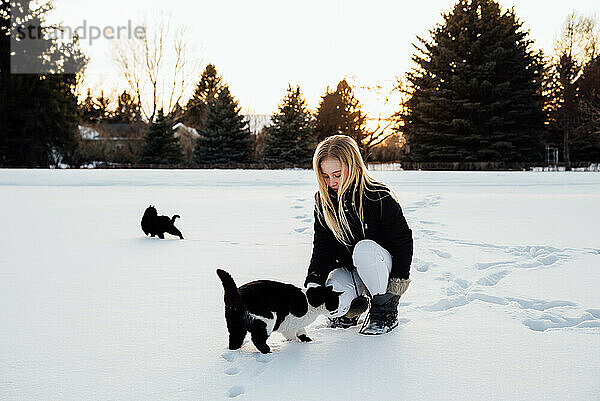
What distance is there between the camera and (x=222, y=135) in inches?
1003

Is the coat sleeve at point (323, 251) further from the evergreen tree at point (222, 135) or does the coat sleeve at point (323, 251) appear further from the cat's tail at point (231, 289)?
the evergreen tree at point (222, 135)

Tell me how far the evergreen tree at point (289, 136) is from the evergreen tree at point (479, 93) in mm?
7007

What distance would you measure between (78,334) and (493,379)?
1.55 m

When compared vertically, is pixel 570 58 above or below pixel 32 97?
above

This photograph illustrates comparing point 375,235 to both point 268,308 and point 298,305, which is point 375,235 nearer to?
point 298,305

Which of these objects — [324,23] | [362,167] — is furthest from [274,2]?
[362,167]

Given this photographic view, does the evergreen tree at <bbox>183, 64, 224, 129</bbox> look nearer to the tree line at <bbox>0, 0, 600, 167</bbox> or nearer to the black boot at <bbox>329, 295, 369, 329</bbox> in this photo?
the tree line at <bbox>0, 0, 600, 167</bbox>

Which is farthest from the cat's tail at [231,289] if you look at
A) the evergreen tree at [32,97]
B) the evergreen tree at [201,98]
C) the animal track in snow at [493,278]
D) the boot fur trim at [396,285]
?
the evergreen tree at [201,98]

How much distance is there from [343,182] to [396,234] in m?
0.30

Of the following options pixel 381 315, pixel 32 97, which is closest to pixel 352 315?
pixel 381 315

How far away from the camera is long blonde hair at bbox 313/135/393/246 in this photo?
78.7 inches

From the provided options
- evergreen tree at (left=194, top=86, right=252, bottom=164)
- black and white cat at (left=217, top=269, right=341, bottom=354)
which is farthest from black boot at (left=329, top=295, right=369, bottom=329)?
evergreen tree at (left=194, top=86, right=252, bottom=164)

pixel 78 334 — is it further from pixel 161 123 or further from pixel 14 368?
pixel 161 123

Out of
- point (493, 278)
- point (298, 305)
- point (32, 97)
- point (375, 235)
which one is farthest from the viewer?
point (32, 97)
